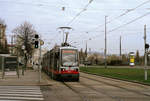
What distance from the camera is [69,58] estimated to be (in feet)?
78.6

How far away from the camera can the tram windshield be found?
2377 cm

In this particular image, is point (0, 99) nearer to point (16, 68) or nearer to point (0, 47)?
point (16, 68)

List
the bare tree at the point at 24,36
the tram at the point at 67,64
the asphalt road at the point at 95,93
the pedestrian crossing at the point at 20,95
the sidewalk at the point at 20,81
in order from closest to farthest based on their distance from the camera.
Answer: the pedestrian crossing at the point at 20,95 → the asphalt road at the point at 95,93 → the sidewalk at the point at 20,81 → the tram at the point at 67,64 → the bare tree at the point at 24,36

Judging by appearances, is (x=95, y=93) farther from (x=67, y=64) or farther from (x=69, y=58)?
(x=69, y=58)

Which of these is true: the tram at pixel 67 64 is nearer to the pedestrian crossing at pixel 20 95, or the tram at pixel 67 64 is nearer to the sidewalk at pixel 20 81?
the sidewalk at pixel 20 81

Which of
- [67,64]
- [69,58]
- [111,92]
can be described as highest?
[69,58]

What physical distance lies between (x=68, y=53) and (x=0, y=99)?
1260 centimetres

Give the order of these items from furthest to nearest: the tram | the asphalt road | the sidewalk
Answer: the tram < the sidewalk < the asphalt road

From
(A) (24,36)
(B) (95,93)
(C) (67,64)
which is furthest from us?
(A) (24,36)

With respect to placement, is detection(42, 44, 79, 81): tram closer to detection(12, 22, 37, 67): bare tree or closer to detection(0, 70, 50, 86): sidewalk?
detection(0, 70, 50, 86): sidewalk

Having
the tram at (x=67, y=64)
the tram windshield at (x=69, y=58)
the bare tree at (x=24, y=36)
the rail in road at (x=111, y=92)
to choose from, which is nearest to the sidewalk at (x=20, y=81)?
the tram at (x=67, y=64)

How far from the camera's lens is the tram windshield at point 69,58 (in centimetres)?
2377

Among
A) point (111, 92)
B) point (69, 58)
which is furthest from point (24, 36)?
point (111, 92)

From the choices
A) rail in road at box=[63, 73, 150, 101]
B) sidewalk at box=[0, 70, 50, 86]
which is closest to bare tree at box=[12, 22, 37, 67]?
sidewalk at box=[0, 70, 50, 86]
